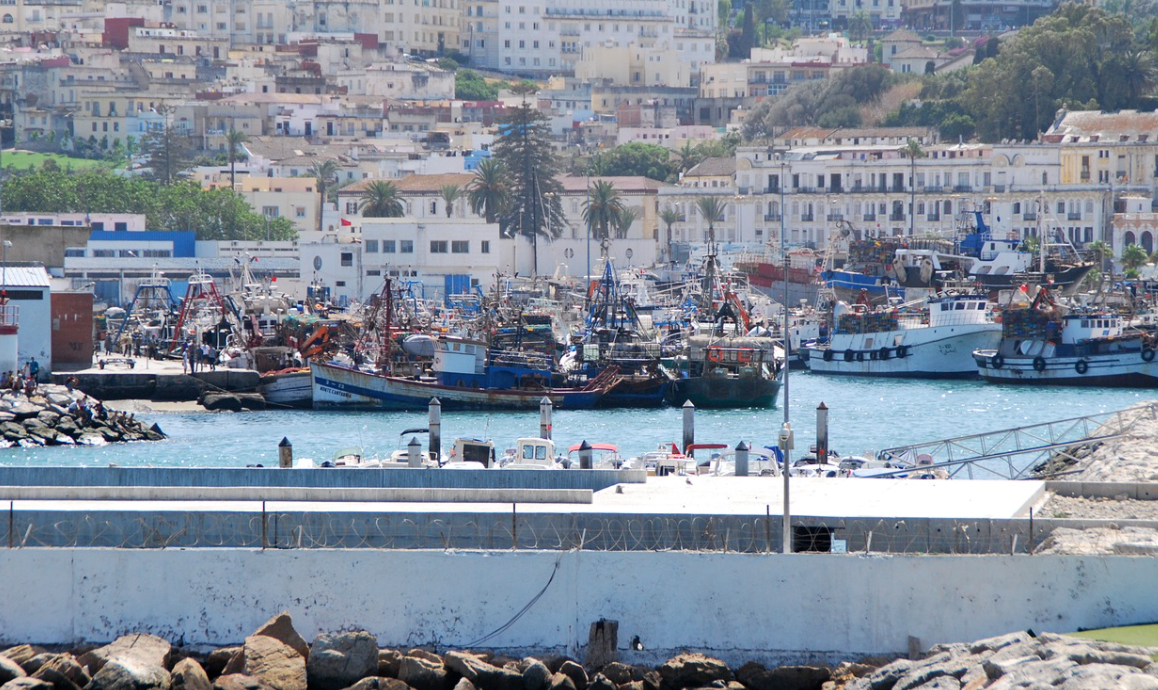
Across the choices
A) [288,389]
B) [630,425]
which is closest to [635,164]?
[288,389]

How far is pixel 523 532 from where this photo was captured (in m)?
18.1

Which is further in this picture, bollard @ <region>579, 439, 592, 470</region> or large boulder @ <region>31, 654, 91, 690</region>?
bollard @ <region>579, 439, 592, 470</region>

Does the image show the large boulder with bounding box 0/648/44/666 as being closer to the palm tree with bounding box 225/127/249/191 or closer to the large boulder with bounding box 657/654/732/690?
the large boulder with bounding box 657/654/732/690

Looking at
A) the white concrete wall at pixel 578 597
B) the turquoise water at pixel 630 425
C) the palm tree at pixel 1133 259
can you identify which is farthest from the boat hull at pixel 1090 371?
the white concrete wall at pixel 578 597

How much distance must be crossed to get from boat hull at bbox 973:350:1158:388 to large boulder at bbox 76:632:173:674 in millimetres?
39281

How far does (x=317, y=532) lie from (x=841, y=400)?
33.8 metres

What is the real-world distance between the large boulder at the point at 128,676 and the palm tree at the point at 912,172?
66942mm

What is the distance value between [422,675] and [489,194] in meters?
70.4

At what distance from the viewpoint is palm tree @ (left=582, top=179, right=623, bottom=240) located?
86000 mm

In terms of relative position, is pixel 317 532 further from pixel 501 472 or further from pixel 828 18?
pixel 828 18

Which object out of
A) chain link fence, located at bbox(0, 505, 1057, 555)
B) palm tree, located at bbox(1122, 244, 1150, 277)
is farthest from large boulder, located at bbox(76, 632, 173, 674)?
palm tree, located at bbox(1122, 244, 1150, 277)

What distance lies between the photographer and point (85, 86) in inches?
4875

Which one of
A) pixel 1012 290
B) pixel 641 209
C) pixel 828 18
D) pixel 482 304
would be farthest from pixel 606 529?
pixel 828 18

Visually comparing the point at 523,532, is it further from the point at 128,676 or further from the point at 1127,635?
the point at 1127,635
